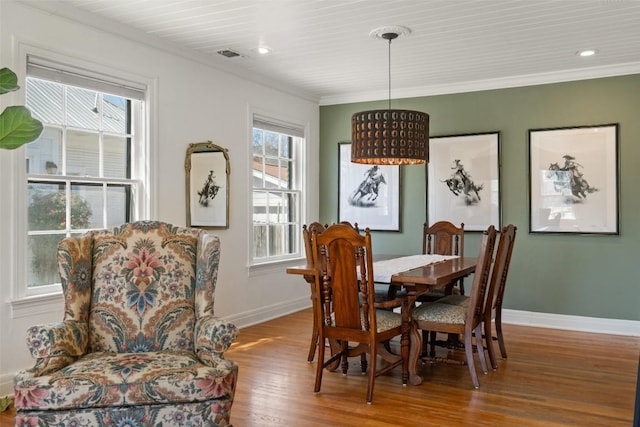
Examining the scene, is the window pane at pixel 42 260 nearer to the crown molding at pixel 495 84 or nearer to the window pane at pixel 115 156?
the window pane at pixel 115 156

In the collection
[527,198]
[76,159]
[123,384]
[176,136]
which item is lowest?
[123,384]

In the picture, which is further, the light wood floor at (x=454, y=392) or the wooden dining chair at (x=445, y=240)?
the wooden dining chair at (x=445, y=240)

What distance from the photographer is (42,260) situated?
3590 millimetres

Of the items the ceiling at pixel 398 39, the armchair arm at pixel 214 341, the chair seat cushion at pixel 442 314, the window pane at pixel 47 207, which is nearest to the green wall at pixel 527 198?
the ceiling at pixel 398 39

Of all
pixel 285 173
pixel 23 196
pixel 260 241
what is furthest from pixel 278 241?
pixel 23 196

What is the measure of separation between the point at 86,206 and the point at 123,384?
2.04 metres

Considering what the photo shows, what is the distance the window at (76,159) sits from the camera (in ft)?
11.6

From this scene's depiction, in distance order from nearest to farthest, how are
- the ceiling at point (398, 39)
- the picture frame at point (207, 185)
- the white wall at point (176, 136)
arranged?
the white wall at point (176, 136)
the ceiling at point (398, 39)
the picture frame at point (207, 185)

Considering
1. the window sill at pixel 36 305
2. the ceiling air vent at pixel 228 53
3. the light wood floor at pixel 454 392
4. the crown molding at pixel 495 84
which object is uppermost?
the ceiling air vent at pixel 228 53

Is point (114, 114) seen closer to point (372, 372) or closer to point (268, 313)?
point (268, 313)

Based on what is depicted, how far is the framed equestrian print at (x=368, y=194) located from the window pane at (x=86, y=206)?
298cm

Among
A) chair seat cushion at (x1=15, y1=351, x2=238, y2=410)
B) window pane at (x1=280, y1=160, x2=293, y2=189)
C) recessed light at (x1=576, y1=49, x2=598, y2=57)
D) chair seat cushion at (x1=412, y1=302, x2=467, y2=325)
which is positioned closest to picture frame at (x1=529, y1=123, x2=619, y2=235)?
recessed light at (x1=576, y1=49, x2=598, y2=57)

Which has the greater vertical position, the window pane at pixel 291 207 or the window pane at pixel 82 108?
the window pane at pixel 82 108

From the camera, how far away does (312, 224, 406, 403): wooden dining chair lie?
3127mm
